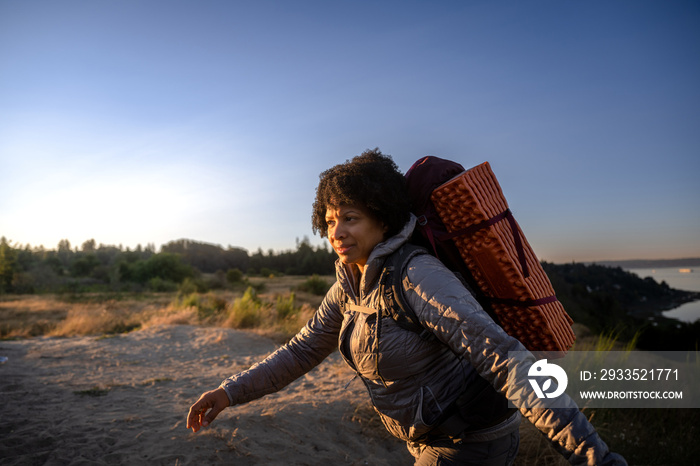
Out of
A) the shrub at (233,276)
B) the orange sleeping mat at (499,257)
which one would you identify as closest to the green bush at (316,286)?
the shrub at (233,276)

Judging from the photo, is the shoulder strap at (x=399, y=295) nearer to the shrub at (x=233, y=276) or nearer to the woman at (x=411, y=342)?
the woman at (x=411, y=342)

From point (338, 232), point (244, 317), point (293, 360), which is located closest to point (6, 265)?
point (244, 317)

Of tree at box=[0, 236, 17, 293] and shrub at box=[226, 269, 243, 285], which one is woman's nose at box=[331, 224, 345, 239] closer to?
shrub at box=[226, 269, 243, 285]

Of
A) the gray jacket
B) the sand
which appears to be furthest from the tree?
the gray jacket

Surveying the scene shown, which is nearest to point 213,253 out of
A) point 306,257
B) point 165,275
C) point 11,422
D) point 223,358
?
point 165,275

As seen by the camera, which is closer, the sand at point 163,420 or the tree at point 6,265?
the sand at point 163,420

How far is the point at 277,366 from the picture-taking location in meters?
2.50

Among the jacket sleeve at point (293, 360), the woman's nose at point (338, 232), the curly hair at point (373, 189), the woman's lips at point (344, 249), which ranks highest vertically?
the curly hair at point (373, 189)

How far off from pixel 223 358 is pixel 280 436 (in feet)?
16.5

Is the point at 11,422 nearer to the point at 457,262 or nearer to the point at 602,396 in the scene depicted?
the point at 457,262

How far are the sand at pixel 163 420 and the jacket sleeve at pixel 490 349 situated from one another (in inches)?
120

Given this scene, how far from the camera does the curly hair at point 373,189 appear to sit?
2.06m

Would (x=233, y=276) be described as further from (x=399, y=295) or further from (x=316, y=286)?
(x=399, y=295)

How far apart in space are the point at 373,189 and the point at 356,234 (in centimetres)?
25
